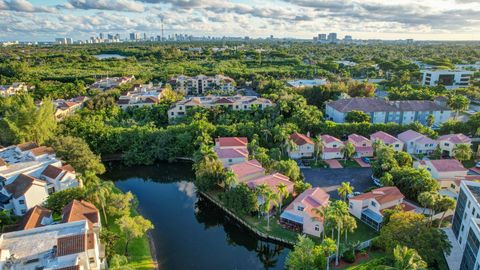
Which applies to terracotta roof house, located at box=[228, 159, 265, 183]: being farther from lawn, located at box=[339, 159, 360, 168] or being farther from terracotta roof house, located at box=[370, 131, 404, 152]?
terracotta roof house, located at box=[370, 131, 404, 152]

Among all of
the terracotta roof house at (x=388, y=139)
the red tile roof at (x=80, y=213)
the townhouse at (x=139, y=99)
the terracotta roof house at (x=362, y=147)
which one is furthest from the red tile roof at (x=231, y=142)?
the townhouse at (x=139, y=99)

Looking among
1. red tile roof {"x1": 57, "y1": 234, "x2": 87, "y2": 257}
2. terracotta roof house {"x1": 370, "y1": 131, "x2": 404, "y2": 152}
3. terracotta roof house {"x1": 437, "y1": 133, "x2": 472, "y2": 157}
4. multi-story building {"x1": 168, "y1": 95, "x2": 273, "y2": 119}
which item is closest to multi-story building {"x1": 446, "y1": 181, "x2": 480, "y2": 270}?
terracotta roof house {"x1": 370, "y1": 131, "x2": 404, "y2": 152}

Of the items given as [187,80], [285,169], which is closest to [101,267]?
[285,169]

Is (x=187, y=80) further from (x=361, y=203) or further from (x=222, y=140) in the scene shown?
(x=361, y=203)

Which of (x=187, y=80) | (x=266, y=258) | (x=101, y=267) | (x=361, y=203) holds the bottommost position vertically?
(x=266, y=258)

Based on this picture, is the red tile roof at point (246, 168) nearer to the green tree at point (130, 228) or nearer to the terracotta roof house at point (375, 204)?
the terracotta roof house at point (375, 204)

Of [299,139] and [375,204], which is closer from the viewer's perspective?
[375,204]

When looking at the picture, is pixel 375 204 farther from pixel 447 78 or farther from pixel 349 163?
pixel 447 78

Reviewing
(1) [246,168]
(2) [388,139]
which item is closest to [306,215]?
(1) [246,168]
